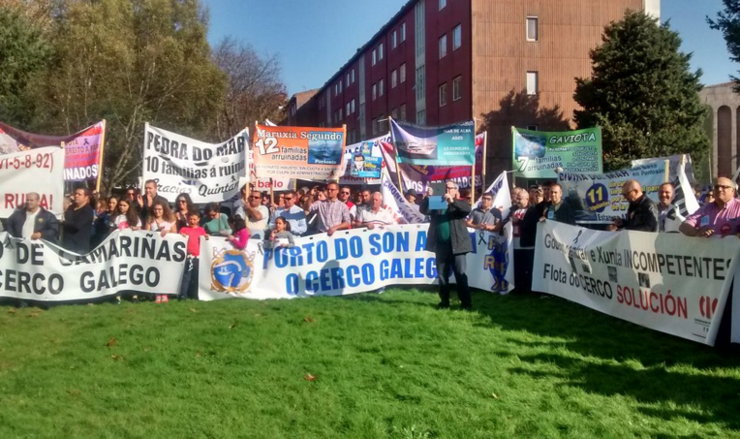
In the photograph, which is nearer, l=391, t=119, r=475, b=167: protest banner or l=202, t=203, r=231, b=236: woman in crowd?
l=202, t=203, r=231, b=236: woman in crowd

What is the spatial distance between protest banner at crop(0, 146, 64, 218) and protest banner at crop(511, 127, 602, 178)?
28.2 ft

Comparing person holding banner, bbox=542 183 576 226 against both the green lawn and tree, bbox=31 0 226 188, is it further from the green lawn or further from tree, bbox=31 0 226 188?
tree, bbox=31 0 226 188

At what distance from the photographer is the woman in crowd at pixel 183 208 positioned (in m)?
11.5

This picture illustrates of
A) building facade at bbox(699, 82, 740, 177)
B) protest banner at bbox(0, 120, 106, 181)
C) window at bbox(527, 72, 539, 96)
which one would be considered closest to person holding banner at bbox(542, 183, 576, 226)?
protest banner at bbox(0, 120, 106, 181)

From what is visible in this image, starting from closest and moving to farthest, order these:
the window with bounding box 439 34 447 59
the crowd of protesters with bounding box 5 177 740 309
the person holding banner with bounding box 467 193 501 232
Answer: the crowd of protesters with bounding box 5 177 740 309, the person holding banner with bounding box 467 193 501 232, the window with bounding box 439 34 447 59

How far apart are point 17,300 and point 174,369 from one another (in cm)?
539

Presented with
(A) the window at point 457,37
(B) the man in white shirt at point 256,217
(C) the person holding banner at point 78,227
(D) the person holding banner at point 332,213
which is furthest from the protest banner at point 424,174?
(A) the window at point 457,37

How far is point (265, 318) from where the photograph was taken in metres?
8.48

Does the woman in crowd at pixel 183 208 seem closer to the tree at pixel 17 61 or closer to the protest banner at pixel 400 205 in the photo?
the protest banner at pixel 400 205

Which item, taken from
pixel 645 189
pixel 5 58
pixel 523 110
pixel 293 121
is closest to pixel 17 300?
pixel 645 189

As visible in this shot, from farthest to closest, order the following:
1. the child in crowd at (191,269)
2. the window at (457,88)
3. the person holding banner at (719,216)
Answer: the window at (457,88) < the child in crowd at (191,269) < the person holding banner at (719,216)

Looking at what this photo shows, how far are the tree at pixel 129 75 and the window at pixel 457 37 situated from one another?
1261cm

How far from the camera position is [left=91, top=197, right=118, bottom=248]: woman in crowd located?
37.0ft

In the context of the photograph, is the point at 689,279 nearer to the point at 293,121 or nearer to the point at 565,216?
the point at 565,216
